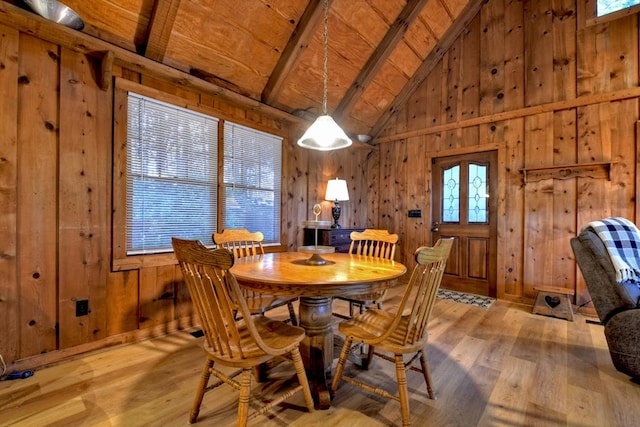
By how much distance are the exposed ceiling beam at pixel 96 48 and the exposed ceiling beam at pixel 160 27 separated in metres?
0.13

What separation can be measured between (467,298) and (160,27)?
4.46m

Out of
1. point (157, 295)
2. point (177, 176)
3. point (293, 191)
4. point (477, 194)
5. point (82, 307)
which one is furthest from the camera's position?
point (477, 194)

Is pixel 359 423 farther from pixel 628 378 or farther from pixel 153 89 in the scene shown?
pixel 153 89

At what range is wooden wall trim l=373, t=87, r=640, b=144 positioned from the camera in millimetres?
3111

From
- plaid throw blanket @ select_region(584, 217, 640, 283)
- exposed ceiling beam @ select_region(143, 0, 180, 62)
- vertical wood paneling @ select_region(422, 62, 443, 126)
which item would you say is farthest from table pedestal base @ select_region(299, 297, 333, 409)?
vertical wood paneling @ select_region(422, 62, 443, 126)

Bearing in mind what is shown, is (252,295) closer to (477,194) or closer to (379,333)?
(379,333)

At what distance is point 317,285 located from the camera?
138 centimetres

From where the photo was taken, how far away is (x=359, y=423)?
1493 millimetres

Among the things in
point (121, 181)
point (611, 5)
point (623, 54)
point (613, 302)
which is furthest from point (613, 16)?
point (121, 181)

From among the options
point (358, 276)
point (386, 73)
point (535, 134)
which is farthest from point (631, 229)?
point (386, 73)

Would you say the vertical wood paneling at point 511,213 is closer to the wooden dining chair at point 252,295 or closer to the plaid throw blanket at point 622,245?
the plaid throw blanket at point 622,245

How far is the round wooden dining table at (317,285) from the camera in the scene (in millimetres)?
1410

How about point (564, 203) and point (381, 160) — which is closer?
point (564, 203)

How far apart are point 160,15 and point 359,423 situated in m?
3.15
